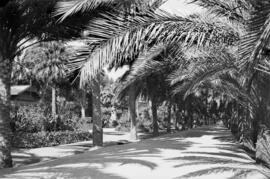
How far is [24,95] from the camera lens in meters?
36.3

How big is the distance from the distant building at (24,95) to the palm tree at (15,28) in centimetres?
2134

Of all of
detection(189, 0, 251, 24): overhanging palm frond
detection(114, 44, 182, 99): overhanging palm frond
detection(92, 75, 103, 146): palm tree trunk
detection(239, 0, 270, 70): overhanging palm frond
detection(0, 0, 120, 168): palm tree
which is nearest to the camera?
detection(239, 0, 270, 70): overhanging palm frond

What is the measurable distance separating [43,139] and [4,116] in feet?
27.5

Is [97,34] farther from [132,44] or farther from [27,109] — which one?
[27,109]

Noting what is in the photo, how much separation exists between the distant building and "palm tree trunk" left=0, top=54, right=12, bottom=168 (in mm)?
21420

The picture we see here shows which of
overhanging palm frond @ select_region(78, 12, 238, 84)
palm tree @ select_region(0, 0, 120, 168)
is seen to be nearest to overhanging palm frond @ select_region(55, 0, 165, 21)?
overhanging palm frond @ select_region(78, 12, 238, 84)

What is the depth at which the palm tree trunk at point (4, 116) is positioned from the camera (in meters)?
10.8

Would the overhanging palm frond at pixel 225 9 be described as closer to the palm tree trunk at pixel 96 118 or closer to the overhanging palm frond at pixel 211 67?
the overhanging palm frond at pixel 211 67

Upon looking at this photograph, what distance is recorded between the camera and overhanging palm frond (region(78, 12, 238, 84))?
6.94m

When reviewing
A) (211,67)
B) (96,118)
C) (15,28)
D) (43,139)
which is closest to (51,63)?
(43,139)

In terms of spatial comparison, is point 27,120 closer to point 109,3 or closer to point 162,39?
point 162,39

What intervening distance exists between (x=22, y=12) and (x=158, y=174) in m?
5.83

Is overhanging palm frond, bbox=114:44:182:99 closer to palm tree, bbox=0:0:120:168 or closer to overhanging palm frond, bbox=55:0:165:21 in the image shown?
palm tree, bbox=0:0:120:168

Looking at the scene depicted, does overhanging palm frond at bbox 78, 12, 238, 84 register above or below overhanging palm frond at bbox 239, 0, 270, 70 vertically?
above
